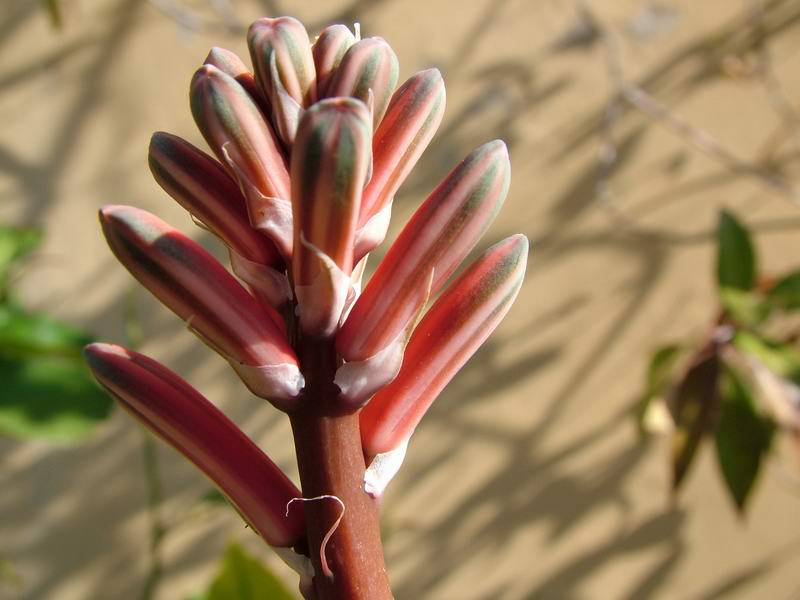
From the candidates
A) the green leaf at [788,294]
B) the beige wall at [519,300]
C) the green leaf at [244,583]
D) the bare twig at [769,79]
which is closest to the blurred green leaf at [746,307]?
the green leaf at [788,294]

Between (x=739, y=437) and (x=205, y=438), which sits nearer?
(x=205, y=438)

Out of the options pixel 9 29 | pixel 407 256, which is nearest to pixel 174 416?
pixel 407 256

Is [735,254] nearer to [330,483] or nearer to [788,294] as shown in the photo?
[788,294]

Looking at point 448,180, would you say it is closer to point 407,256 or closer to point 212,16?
point 407,256

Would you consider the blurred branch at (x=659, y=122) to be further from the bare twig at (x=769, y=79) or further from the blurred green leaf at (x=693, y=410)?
the blurred green leaf at (x=693, y=410)

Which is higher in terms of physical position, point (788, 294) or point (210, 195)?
point (210, 195)

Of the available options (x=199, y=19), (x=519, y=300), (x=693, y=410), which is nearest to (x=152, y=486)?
(x=519, y=300)
